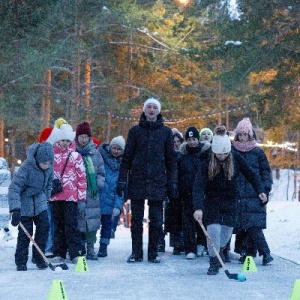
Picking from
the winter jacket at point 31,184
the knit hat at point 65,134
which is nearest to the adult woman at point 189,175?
the knit hat at point 65,134

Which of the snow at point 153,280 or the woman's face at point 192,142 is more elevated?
the woman's face at point 192,142

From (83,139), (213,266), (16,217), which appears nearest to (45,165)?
(16,217)

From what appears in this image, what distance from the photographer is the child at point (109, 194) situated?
12.8m

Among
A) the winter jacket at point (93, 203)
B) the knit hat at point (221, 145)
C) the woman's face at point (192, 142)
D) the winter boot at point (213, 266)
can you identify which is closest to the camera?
the knit hat at point (221, 145)

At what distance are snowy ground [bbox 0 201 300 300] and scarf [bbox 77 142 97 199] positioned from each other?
39.2 inches

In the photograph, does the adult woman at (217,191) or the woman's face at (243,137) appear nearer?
the adult woman at (217,191)

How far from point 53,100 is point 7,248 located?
2218 centimetres

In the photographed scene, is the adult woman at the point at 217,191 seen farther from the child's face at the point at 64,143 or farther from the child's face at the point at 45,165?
the child's face at the point at 64,143

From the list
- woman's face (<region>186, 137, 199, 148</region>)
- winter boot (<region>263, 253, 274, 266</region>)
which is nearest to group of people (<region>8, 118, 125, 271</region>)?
woman's face (<region>186, 137, 199, 148</region>)

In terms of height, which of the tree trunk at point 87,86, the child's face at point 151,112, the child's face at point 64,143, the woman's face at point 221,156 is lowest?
the woman's face at point 221,156

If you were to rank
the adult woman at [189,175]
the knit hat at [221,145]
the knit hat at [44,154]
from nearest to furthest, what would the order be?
the knit hat at [221,145], the knit hat at [44,154], the adult woman at [189,175]

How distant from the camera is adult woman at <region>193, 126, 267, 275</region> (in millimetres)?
10055

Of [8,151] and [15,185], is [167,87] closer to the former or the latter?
[8,151]

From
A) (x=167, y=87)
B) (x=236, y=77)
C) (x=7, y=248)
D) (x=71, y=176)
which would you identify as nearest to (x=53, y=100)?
(x=167, y=87)
